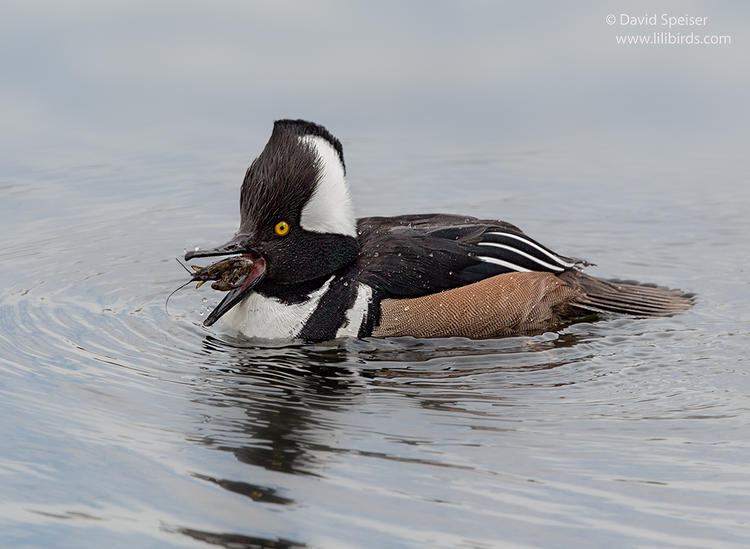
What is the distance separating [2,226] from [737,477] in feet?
25.4

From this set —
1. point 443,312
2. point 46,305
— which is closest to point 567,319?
point 443,312

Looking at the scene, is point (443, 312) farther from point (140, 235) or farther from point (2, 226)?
point (2, 226)

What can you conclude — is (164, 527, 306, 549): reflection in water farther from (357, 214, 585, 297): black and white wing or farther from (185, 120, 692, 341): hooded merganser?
(357, 214, 585, 297): black and white wing

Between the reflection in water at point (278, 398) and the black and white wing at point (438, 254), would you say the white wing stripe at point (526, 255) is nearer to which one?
the black and white wing at point (438, 254)

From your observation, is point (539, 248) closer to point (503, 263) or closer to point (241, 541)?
point (503, 263)

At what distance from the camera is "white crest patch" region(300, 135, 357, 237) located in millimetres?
8633

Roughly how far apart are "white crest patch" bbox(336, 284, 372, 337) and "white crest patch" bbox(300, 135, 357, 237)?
20.7 inches

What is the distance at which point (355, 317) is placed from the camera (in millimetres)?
8734

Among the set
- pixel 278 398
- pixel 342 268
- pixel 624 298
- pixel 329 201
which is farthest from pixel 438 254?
pixel 278 398

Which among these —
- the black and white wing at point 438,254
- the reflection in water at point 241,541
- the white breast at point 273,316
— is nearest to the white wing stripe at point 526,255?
the black and white wing at point 438,254

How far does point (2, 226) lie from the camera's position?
37.5 ft

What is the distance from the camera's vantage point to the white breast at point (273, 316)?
29.0 ft

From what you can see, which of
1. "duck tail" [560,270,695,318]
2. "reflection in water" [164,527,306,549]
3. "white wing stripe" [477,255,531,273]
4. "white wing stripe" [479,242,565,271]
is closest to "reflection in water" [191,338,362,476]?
"reflection in water" [164,527,306,549]

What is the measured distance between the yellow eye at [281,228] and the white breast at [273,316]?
50 cm
